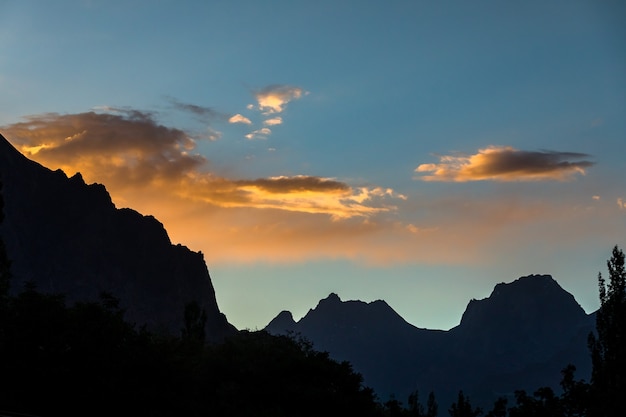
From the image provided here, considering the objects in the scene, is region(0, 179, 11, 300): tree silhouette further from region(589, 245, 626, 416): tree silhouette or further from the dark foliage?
region(589, 245, 626, 416): tree silhouette

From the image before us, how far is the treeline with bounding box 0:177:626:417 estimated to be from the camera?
49.2 meters

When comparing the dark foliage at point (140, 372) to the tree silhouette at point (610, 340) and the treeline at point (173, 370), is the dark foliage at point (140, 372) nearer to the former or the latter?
the treeline at point (173, 370)

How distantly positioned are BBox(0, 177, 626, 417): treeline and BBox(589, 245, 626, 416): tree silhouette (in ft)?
0.32

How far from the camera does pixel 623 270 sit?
69250 millimetres

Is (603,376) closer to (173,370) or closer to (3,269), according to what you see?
(173,370)

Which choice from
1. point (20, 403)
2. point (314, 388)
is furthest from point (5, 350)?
point (314, 388)

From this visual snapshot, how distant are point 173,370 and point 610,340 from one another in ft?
127

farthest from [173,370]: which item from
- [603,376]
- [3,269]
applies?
[603,376]

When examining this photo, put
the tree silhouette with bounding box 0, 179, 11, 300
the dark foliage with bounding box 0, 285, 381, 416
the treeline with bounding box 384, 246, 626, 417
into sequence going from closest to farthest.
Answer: the tree silhouette with bounding box 0, 179, 11, 300, the dark foliage with bounding box 0, 285, 381, 416, the treeline with bounding box 384, 246, 626, 417

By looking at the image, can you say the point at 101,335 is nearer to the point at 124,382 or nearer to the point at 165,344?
the point at 124,382

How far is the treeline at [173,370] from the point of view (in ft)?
161

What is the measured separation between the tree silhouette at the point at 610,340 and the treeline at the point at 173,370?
0.32 ft

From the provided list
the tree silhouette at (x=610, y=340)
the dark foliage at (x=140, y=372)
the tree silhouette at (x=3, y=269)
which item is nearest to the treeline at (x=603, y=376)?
the tree silhouette at (x=610, y=340)

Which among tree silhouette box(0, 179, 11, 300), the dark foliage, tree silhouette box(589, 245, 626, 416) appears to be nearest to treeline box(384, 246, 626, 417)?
tree silhouette box(589, 245, 626, 416)
